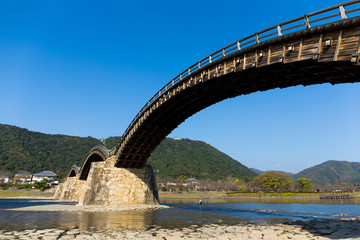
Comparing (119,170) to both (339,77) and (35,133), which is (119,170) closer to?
(339,77)

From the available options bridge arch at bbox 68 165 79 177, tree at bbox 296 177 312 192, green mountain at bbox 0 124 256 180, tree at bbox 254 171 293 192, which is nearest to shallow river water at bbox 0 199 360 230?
bridge arch at bbox 68 165 79 177

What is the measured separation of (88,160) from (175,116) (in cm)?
2851

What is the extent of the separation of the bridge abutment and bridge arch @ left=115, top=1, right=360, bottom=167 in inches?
249

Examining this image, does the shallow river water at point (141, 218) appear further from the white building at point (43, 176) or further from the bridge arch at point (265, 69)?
the white building at point (43, 176)

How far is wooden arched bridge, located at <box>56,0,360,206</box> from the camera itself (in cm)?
1118

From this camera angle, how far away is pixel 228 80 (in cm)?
1931

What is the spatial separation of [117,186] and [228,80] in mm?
21711

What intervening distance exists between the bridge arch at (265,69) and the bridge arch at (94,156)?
9462mm

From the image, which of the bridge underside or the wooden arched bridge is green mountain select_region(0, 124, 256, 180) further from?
the bridge underside

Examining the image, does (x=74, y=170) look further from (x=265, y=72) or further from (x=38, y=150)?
(x=38, y=150)

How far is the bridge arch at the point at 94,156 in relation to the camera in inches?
1501

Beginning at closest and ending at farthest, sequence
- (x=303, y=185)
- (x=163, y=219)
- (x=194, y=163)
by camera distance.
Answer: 1. (x=163, y=219)
2. (x=303, y=185)
3. (x=194, y=163)

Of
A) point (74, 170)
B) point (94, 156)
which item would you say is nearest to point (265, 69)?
point (94, 156)

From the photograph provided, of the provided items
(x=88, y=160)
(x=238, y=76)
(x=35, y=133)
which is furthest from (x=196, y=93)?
(x=35, y=133)
